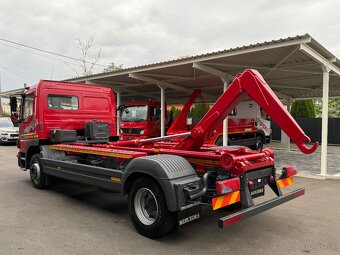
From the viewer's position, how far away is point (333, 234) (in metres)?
4.70

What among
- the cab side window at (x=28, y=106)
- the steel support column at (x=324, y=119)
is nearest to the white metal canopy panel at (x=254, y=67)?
the steel support column at (x=324, y=119)

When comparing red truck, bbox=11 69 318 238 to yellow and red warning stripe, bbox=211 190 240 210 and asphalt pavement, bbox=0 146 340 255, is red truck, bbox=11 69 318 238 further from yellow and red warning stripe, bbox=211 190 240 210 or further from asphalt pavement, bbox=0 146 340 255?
asphalt pavement, bbox=0 146 340 255

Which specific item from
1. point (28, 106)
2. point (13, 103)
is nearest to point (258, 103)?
point (28, 106)

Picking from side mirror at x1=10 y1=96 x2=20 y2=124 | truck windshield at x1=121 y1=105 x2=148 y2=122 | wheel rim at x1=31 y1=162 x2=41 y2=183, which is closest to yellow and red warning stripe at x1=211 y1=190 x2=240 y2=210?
wheel rim at x1=31 y1=162 x2=41 y2=183

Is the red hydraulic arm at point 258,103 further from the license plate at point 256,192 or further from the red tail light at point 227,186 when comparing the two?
the red tail light at point 227,186

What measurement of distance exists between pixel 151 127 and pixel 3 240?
32.6 ft

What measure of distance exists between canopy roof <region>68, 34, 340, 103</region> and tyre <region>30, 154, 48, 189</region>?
5742 mm

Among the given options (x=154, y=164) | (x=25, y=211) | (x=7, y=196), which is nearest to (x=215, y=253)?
(x=154, y=164)

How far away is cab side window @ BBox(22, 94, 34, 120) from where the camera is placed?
7.62 m

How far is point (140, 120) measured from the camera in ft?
46.2

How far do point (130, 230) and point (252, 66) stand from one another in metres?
7.90

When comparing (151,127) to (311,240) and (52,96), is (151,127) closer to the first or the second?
(52,96)

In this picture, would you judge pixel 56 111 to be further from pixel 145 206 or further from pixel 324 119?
pixel 324 119

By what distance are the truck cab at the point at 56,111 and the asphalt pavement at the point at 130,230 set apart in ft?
4.56
